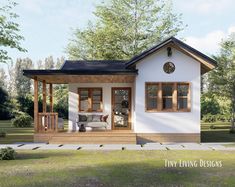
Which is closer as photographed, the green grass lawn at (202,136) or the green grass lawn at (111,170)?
the green grass lawn at (111,170)

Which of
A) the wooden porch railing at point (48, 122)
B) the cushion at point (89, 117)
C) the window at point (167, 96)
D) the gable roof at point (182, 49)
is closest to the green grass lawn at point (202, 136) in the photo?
the wooden porch railing at point (48, 122)

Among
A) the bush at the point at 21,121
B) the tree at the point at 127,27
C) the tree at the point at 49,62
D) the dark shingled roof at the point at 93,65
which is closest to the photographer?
the dark shingled roof at the point at 93,65

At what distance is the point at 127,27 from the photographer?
37375mm

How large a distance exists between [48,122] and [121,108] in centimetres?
447

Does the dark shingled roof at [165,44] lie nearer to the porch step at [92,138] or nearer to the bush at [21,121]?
the porch step at [92,138]

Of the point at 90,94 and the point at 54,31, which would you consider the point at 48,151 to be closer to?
the point at 90,94

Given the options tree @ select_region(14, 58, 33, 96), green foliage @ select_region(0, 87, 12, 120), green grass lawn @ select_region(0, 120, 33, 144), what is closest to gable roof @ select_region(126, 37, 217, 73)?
green grass lawn @ select_region(0, 120, 33, 144)

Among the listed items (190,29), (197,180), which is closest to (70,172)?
(197,180)

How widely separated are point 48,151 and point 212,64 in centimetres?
889

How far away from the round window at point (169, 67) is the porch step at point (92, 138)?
3.57m

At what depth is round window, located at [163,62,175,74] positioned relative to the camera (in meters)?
19.6

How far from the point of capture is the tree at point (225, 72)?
27844 mm

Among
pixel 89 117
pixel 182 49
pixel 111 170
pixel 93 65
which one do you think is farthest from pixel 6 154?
pixel 93 65

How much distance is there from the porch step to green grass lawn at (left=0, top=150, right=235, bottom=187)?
4.00m
